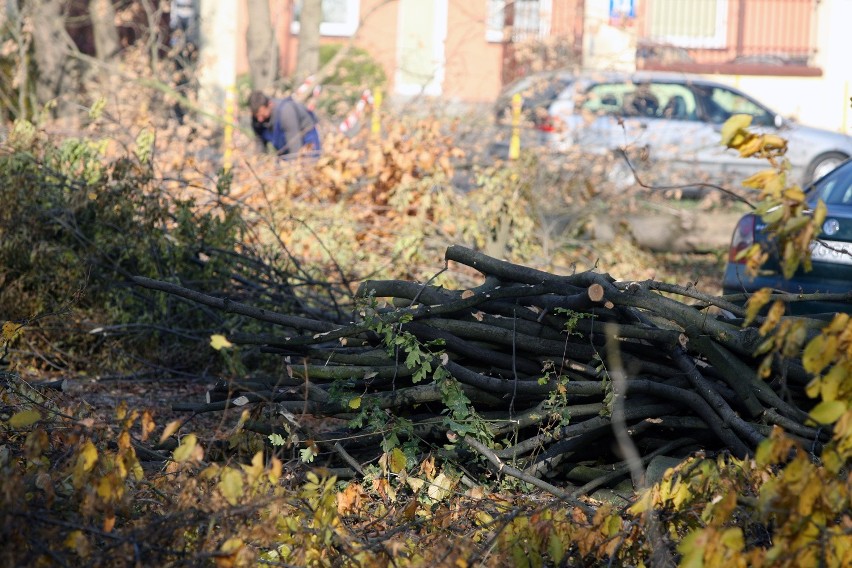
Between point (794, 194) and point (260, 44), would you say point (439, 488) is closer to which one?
point (794, 194)

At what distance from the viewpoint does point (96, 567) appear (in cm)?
295

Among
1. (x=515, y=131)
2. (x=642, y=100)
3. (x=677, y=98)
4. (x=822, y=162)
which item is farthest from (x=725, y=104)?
(x=515, y=131)

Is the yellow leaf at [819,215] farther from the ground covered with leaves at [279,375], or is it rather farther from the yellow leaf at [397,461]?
the yellow leaf at [397,461]

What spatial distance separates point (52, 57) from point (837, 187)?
1279 centimetres

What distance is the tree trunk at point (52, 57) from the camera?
1638 centimetres

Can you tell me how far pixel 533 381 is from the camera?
4418 millimetres

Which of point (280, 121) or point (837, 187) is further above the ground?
point (280, 121)

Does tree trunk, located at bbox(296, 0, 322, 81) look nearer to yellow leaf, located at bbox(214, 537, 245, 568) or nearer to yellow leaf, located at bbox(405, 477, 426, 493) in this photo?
yellow leaf, located at bbox(405, 477, 426, 493)

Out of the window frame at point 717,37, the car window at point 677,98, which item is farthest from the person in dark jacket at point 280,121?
the window frame at point 717,37

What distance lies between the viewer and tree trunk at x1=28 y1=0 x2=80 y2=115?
1638 cm

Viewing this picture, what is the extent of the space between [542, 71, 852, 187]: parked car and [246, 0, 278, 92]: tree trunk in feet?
18.0

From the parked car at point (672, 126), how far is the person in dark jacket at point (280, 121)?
110 inches

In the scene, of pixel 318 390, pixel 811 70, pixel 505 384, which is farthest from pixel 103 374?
pixel 811 70

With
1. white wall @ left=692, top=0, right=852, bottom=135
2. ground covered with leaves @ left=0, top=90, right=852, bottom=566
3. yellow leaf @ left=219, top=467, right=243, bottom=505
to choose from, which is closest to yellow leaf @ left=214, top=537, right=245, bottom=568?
ground covered with leaves @ left=0, top=90, right=852, bottom=566
